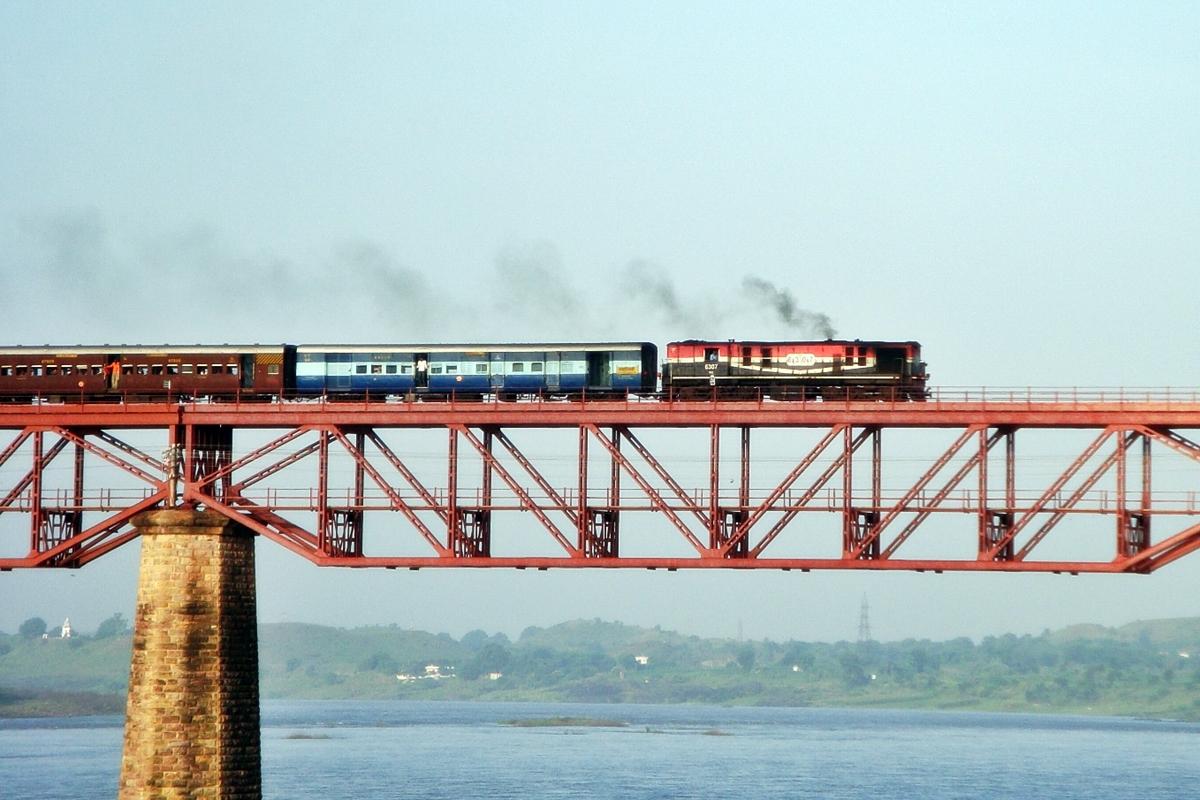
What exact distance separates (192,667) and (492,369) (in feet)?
57.4

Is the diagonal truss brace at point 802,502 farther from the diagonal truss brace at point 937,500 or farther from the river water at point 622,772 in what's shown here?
the river water at point 622,772

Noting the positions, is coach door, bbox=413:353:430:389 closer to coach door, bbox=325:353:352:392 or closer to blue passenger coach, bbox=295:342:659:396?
blue passenger coach, bbox=295:342:659:396

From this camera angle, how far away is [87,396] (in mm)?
80688

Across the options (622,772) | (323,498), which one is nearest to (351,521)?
(323,498)

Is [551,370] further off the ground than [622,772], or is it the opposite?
[551,370]

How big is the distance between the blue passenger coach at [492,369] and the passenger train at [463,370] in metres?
0.04

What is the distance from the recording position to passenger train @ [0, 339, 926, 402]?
2987 inches

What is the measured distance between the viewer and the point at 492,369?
78.4m

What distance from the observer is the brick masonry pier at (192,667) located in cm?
6950

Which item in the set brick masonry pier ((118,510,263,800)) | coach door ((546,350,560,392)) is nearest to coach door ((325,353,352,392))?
coach door ((546,350,560,392))

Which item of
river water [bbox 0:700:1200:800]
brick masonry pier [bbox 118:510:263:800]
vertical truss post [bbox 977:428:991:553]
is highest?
vertical truss post [bbox 977:428:991:553]

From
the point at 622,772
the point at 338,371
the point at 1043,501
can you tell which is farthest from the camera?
the point at 622,772

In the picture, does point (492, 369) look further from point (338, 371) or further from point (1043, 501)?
point (1043, 501)

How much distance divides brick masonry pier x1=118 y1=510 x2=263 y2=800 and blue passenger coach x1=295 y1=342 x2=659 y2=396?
9840 millimetres
